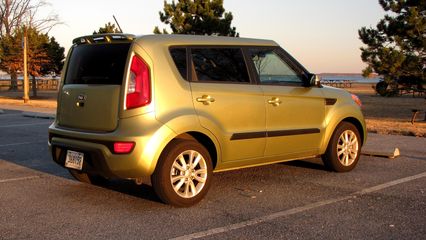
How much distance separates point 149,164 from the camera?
520 cm

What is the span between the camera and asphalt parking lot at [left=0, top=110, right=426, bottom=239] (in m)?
4.61

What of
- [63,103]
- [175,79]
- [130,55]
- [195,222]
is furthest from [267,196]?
[63,103]

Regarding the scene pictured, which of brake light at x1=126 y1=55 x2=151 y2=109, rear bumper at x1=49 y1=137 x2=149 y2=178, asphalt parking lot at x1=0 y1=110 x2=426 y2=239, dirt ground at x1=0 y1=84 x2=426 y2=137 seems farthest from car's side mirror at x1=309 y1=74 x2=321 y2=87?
dirt ground at x1=0 y1=84 x2=426 y2=137

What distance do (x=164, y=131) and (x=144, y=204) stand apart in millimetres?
880

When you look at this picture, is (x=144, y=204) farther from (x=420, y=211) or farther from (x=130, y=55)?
(x=420, y=211)

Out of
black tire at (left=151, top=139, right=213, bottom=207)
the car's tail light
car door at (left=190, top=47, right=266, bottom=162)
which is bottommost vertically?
black tire at (left=151, top=139, right=213, bottom=207)

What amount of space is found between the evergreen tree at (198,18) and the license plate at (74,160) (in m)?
22.2

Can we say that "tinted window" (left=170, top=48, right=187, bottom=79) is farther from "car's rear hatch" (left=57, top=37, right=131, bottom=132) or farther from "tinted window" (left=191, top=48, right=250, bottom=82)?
"car's rear hatch" (left=57, top=37, right=131, bottom=132)

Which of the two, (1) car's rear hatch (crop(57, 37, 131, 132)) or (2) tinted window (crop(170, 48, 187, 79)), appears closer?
(1) car's rear hatch (crop(57, 37, 131, 132))

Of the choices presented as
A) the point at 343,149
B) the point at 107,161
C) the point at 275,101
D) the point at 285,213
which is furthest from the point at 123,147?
the point at 343,149

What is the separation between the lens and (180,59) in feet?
18.6

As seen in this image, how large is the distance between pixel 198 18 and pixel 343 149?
22.1 metres

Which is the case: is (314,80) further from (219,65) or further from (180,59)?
(180,59)

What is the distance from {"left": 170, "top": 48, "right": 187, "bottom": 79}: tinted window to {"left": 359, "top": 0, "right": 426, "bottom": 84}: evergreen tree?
48.8 ft
